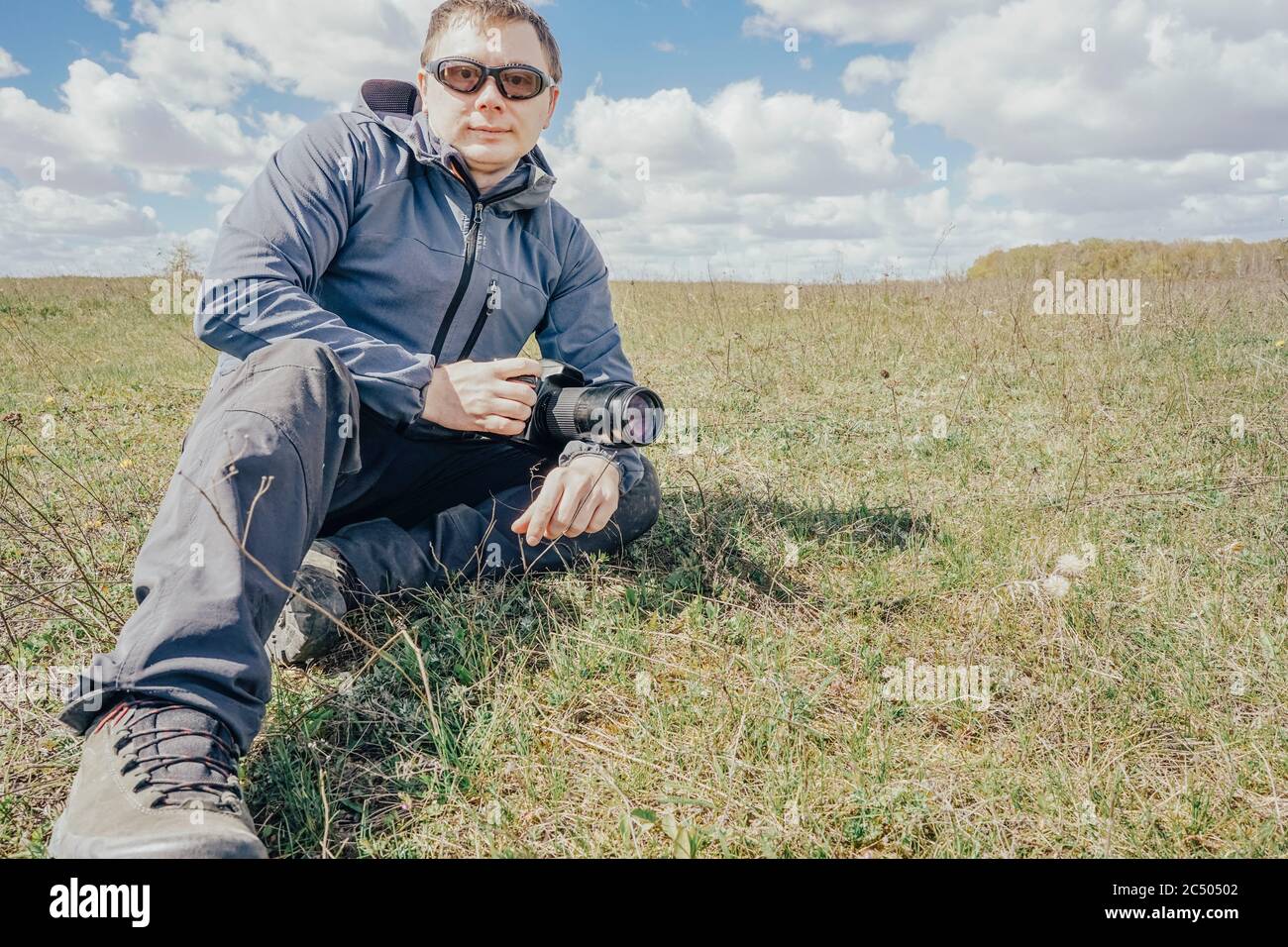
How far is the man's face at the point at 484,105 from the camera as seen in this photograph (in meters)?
Result: 2.20

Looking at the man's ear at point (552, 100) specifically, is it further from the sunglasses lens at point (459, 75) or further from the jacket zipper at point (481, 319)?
the jacket zipper at point (481, 319)

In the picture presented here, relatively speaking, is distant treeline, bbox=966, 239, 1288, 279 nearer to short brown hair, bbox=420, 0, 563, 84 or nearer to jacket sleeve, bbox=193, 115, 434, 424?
short brown hair, bbox=420, 0, 563, 84

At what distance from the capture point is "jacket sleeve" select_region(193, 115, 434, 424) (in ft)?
6.06

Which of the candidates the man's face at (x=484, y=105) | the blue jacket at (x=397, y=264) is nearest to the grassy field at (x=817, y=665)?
the blue jacket at (x=397, y=264)

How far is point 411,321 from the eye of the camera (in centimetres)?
224

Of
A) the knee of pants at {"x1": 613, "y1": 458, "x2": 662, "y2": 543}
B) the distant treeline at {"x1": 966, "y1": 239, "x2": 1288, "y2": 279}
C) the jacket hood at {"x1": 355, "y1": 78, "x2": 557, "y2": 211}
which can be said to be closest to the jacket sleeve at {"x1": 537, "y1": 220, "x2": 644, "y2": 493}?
the jacket hood at {"x1": 355, "y1": 78, "x2": 557, "y2": 211}

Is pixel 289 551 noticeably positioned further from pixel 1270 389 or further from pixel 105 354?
pixel 105 354

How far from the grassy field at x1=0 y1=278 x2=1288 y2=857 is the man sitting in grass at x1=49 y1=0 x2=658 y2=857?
9.7 inches

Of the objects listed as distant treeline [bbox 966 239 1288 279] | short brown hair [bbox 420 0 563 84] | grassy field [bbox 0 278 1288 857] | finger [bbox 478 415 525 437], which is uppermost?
distant treeline [bbox 966 239 1288 279]

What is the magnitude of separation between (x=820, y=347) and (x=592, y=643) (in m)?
4.66

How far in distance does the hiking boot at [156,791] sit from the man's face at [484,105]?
163cm

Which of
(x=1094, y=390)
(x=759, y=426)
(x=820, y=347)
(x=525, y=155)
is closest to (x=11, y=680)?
(x=525, y=155)

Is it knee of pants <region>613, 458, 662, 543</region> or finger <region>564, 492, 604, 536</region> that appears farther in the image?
knee of pants <region>613, 458, 662, 543</region>

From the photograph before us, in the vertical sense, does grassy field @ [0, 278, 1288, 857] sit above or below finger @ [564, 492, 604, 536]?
below
